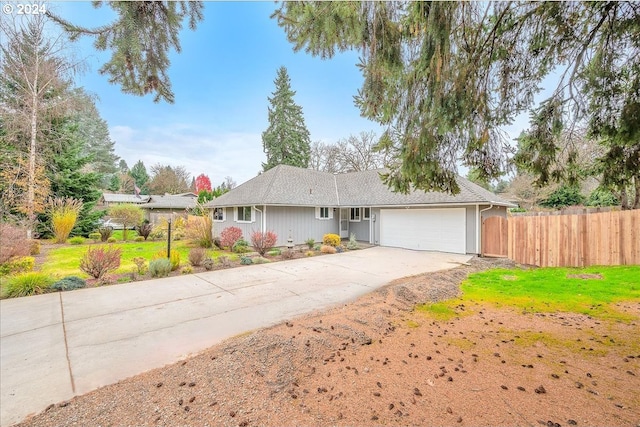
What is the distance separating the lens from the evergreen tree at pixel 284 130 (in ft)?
95.8

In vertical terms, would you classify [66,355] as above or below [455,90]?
below

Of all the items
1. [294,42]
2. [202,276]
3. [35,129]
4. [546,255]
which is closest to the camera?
[294,42]

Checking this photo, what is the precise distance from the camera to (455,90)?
3475mm

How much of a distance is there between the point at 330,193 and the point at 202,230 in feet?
26.4

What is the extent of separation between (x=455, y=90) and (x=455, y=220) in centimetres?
1050

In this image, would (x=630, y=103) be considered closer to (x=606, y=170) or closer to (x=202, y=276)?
(x=606, y=170)

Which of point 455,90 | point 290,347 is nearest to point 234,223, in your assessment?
point 290,347

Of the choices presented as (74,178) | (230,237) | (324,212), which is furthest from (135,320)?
(74,178)

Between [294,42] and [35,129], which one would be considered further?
[35,129]

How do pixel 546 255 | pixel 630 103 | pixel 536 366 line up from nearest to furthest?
1. pixel 536 366
2. pixel 630 103
3. pixel 546 255

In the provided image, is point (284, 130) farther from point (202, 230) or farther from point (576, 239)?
point (576, 239)

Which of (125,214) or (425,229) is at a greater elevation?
(125,214)

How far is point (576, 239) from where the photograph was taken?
9008 millimetres

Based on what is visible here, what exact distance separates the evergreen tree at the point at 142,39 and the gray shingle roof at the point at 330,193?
10.5 metres
